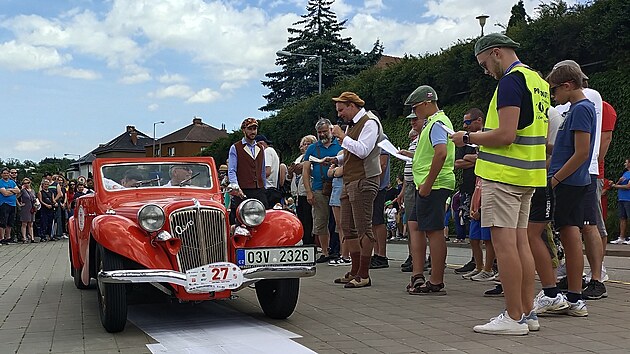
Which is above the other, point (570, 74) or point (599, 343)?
point (570, 74)

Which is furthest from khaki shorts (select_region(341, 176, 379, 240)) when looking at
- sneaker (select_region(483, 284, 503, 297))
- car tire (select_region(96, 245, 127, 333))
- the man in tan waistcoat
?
car tire (select_region(96, 245, 127, 333))

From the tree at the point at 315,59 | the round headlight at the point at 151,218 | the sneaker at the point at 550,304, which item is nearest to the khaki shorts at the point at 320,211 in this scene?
the sneaker at the point at 550,304

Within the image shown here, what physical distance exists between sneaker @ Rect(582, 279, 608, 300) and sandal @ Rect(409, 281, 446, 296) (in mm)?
1364

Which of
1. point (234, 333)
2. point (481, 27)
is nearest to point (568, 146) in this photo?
point (234, 333)

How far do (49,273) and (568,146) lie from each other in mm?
8135

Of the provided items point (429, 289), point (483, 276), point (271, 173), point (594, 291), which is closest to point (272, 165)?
point (271, 173)

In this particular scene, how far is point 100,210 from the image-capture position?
698cm

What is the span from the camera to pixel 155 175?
24.7 ft

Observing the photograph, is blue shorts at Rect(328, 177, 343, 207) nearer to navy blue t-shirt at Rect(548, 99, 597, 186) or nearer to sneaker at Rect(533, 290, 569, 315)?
navy blue t-shirt at Rect(548, 99, 597, 186)

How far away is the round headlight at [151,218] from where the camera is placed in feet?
18.9

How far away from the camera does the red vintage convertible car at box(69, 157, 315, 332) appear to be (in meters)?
5.56

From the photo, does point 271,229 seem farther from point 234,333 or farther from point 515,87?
point 515,87

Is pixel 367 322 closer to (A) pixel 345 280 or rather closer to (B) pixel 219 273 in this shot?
(B) pixel 219 273

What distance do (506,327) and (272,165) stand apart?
6.24m
